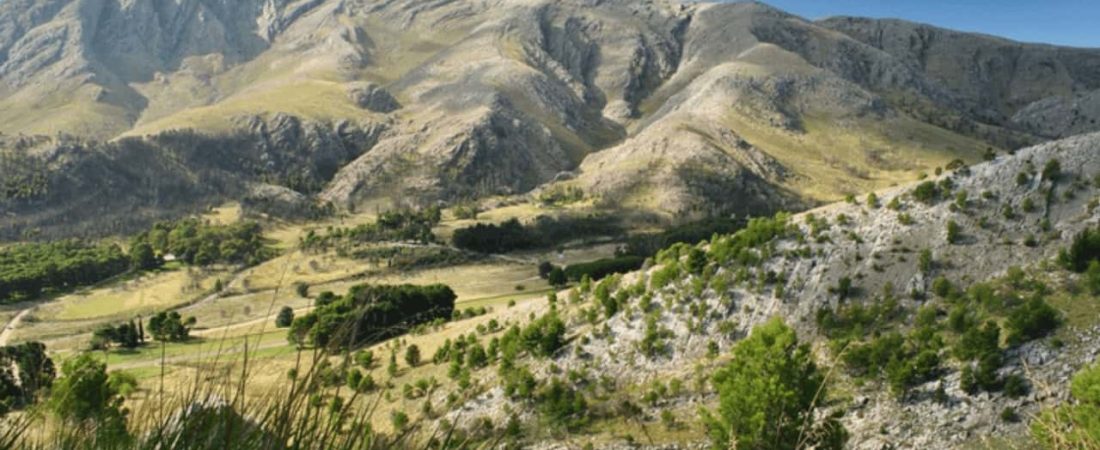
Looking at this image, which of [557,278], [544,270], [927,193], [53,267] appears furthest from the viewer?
[53,267]

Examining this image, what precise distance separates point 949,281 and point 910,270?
8.63 ft

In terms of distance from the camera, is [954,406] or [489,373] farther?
[489,373]

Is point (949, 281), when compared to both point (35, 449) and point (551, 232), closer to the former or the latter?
point (35, 449)

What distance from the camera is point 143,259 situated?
165250mm

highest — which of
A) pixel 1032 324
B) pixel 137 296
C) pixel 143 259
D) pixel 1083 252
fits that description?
pixel 1083 252

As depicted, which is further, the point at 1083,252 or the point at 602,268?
the point at 602,268

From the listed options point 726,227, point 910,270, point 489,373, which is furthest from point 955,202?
point 726,227

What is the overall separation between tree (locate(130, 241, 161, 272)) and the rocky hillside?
142 metres

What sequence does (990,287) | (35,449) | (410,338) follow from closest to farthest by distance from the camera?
(35,449) < (990,287) < (410,338)

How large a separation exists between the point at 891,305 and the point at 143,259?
545 ft

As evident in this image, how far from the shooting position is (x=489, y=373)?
182 ft

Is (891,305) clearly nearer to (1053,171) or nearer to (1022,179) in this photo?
(1022,179)

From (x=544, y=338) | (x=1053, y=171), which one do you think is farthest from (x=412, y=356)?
(x=1053, y=171)

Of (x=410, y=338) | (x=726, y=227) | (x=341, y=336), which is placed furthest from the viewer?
(x=726, y=227)
